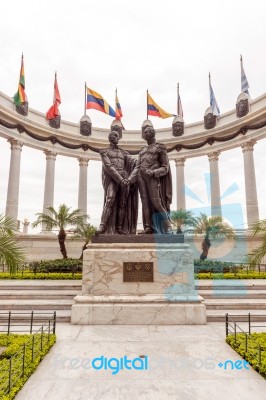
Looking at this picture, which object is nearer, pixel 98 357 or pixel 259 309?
pixel 98 357

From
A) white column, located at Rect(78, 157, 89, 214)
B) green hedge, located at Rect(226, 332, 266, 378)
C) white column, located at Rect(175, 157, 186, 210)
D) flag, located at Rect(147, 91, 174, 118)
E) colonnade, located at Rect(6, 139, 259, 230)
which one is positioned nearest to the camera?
green hedge, located at Rect(226, 332, 266, 378)

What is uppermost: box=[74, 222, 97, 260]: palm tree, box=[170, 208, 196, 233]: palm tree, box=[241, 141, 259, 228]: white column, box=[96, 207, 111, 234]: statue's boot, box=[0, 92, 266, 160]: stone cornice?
box=[0, 92, 266, 160]: stone cornice

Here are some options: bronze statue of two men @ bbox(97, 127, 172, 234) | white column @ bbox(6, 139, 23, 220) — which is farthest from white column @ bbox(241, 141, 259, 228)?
white column @ bbox(6, 139, 23, 220)

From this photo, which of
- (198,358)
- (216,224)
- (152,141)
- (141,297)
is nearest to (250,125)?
(216,224)

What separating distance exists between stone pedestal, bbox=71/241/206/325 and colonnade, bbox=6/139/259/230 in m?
26.6

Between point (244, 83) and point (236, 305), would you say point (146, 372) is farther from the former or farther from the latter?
point (244, 83)

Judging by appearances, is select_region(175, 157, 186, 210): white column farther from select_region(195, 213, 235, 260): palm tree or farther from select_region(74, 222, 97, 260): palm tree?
select_region(74, 222, 97, 260): palm tree

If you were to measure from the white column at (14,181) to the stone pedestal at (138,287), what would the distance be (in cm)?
2712

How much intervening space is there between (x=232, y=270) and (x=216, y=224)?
6.08 m

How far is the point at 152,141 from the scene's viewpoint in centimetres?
1177

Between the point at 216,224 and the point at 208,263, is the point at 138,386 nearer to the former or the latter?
the point at 208,263

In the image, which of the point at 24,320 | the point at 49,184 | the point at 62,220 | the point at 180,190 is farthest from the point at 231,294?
the point at 49,184

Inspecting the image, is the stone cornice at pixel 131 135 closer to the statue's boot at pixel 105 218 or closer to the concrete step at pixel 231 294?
the concrete step at pixel 231 294

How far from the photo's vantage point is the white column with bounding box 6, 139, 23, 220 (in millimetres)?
33969
